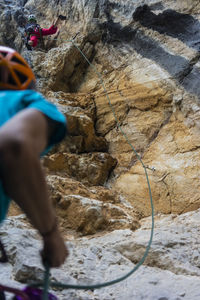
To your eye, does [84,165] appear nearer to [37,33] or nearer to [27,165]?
[27,165]

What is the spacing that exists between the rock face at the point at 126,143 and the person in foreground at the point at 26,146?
0.92 m

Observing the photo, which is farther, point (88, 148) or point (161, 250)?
point (88, 148)

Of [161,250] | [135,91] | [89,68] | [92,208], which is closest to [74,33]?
[89,68]

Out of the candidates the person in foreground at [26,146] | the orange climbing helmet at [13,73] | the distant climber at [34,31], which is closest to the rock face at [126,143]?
the distant climber at [34,31]

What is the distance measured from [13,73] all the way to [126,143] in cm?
392

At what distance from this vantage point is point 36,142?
2.52 feet

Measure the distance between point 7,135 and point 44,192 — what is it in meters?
0.22

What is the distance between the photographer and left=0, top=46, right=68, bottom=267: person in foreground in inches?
27.8

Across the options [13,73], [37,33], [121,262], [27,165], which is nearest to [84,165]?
[121,262]

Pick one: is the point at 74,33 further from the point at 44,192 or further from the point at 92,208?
the point at 44,192

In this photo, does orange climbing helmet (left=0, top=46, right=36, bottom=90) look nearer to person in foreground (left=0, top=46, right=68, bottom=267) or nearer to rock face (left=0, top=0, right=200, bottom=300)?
person in foreground (left=0, top=46, right=68, bottom=267)

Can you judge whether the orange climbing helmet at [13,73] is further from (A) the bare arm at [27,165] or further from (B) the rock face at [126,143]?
(B) the rock face at [126,143]

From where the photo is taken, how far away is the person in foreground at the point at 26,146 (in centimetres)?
71

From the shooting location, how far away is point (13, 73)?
1014 mm
